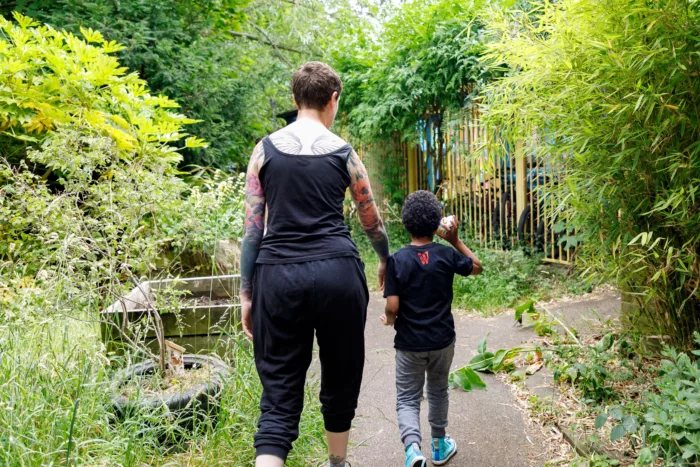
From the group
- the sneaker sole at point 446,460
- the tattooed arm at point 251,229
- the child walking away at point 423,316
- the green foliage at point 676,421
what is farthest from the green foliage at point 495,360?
the tattooed arm at point 251,229

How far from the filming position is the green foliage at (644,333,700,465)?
82.0 inches

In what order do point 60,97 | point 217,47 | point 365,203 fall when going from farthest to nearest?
point 217,47 → point 60,97 → point 365,203

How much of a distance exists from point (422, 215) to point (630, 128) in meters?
1.05

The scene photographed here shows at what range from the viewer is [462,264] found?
288 cm

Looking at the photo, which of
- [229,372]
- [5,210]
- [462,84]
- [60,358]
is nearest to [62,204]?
[5,210]

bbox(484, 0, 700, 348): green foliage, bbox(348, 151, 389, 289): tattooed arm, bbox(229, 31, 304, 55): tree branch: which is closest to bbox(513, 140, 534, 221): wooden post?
bbox(484, 0, 700, 348): green foliage

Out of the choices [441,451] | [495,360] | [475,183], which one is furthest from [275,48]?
[441,451]

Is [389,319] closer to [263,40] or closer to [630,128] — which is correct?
[630,128]

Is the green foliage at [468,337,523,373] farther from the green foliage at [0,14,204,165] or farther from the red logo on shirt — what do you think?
the green foliage at [0,14,204,165]

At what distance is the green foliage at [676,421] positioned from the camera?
2.08 meters

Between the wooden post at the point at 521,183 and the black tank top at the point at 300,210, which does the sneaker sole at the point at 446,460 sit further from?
the wooden post at the point at 521,183

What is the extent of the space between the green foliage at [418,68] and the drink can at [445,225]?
387 cm

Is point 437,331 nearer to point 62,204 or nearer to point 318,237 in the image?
point 318,237

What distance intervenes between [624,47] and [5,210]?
10.5 ft
